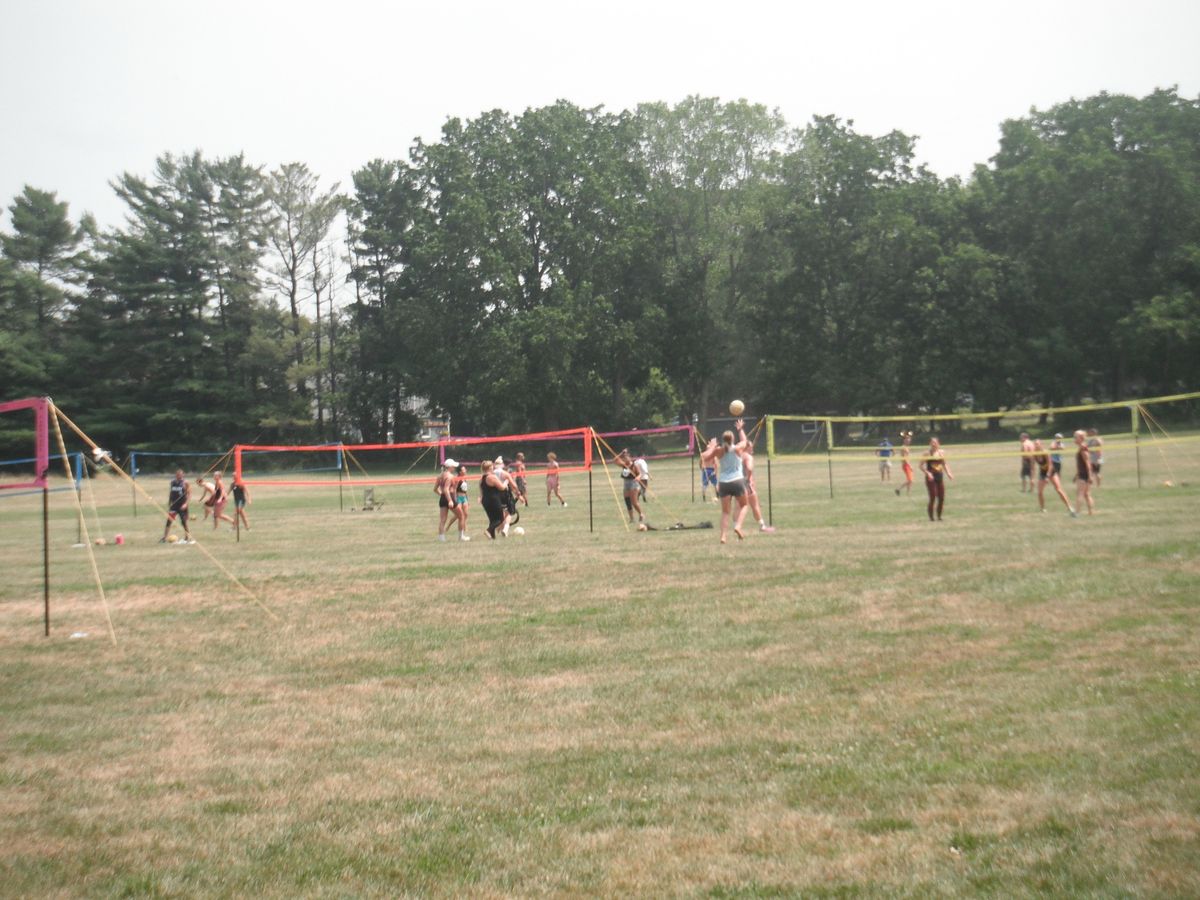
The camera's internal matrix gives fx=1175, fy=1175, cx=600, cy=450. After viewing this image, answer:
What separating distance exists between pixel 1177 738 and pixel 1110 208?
6235cm

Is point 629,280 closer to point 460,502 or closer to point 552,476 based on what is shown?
point 552,476

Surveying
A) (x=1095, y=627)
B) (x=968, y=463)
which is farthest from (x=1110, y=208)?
(x=1095, y=627)

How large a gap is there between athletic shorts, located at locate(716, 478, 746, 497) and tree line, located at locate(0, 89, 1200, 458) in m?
43.9

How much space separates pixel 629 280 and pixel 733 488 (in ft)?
174

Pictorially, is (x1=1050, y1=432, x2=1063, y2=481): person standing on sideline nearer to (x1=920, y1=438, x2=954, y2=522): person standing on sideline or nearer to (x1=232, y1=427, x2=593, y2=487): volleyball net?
(x1=920, y1=438, x2=954, y2=522): person standing on sideline

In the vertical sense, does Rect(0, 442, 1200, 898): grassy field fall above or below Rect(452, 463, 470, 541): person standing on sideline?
below

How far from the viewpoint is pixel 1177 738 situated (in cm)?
663

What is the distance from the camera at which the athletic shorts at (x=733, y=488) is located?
1786 centimetres

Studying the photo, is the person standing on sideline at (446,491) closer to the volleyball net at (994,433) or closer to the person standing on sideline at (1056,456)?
the person standing on sideline at (1056,456)

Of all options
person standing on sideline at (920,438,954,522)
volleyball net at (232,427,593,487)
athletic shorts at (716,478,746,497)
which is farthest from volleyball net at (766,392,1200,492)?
athletic shorts at (716,478,746,497)

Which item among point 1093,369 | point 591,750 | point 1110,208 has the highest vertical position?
point 1110,208

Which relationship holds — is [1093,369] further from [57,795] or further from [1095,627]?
[57,795]

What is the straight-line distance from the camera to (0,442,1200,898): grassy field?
17.5 feet

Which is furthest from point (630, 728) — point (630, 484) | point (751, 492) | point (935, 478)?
point (630, 484)
